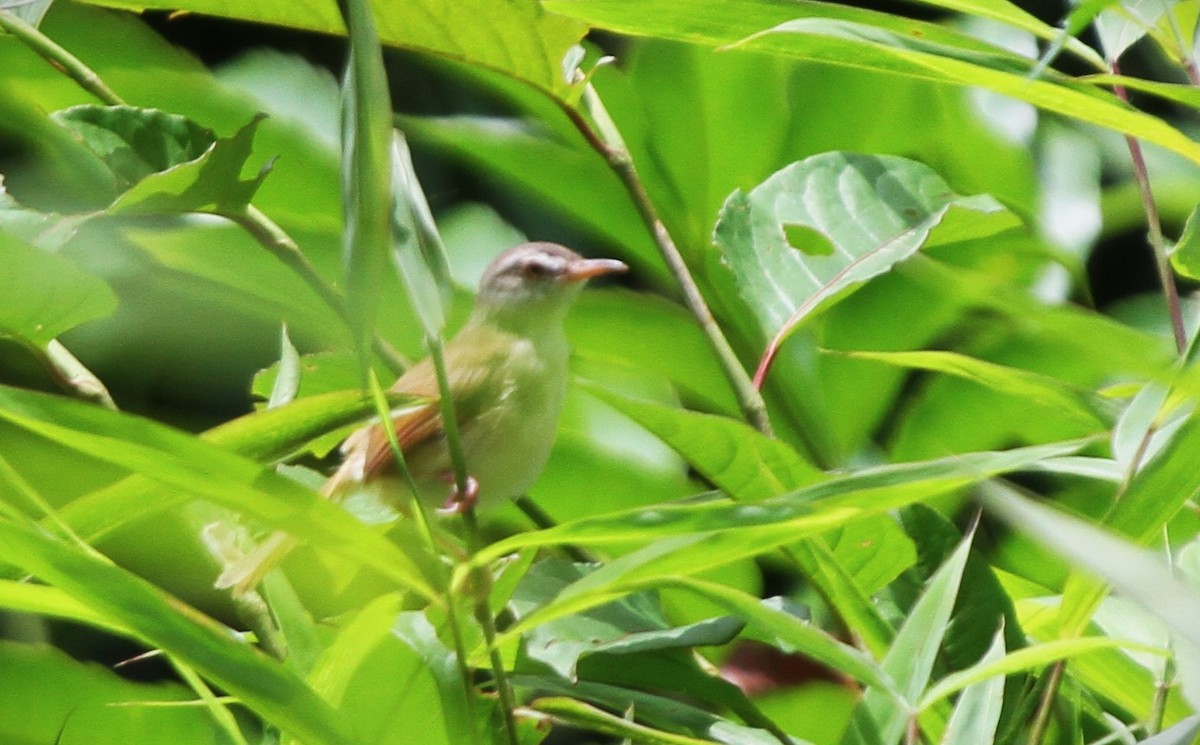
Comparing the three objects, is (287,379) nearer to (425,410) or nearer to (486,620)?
(486,620)

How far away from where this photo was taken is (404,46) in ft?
2.69

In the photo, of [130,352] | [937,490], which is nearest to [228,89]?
[130,352]

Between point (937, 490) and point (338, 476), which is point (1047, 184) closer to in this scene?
point (338, 476)

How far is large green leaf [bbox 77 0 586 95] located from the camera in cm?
78

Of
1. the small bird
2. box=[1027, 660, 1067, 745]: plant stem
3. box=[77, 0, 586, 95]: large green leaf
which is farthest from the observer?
the small bird

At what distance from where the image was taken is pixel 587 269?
1.29m

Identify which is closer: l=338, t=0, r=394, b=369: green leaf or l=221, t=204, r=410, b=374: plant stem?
l=338, t=0, r=394, b=369: green leaf

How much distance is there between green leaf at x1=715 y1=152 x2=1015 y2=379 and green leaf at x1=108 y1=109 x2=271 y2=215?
30cm

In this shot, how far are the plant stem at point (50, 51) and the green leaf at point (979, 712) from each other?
500 millimetres

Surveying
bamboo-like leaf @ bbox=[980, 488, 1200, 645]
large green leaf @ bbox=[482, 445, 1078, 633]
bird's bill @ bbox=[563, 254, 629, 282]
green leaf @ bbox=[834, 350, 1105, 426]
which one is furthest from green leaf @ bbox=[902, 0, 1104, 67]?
bird's bill @ bbox=[563, 254, 629, 282]

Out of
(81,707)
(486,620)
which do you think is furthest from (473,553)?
(81,707)

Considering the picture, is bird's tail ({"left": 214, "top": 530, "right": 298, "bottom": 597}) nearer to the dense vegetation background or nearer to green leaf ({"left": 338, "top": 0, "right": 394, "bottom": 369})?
the dense vegetation background

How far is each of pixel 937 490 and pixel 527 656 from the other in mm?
283

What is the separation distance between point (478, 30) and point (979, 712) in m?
0.46
